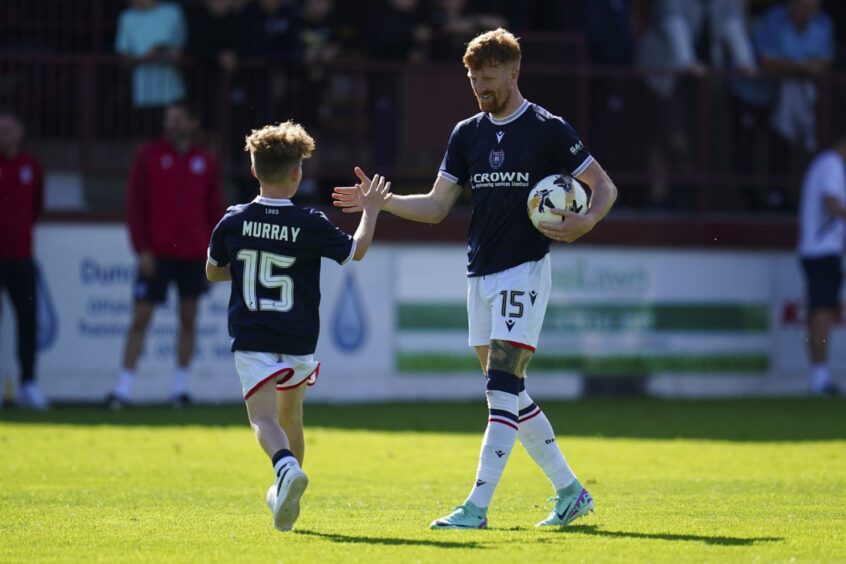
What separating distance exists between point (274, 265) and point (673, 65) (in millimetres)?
11772

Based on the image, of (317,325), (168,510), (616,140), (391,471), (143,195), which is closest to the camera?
(317,325)

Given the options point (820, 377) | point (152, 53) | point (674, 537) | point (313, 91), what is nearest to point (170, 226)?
point (152, 53)

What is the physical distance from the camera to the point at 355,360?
16.9 m

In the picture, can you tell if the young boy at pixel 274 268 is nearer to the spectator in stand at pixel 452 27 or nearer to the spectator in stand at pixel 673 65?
the spectator in stand at pixel 452 27

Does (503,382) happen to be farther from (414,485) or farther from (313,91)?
(313,91)

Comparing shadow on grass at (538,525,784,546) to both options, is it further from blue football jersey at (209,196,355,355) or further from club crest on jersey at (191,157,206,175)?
club crest on jersey at (191,157,206,175)

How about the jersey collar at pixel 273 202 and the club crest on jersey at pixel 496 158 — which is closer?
the jersey collar at pixel 273 202

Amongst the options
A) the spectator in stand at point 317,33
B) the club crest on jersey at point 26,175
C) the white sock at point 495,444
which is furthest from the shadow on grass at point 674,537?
the spectator in stand at point 317,33

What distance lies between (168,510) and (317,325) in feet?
5.02

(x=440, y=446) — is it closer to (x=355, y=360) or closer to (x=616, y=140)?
(x=355, y=360)

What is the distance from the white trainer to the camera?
7.09m

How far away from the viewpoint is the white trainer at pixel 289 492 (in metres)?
7.09

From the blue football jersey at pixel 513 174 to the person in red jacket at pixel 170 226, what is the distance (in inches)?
318

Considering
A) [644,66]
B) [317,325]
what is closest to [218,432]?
[317,325]
